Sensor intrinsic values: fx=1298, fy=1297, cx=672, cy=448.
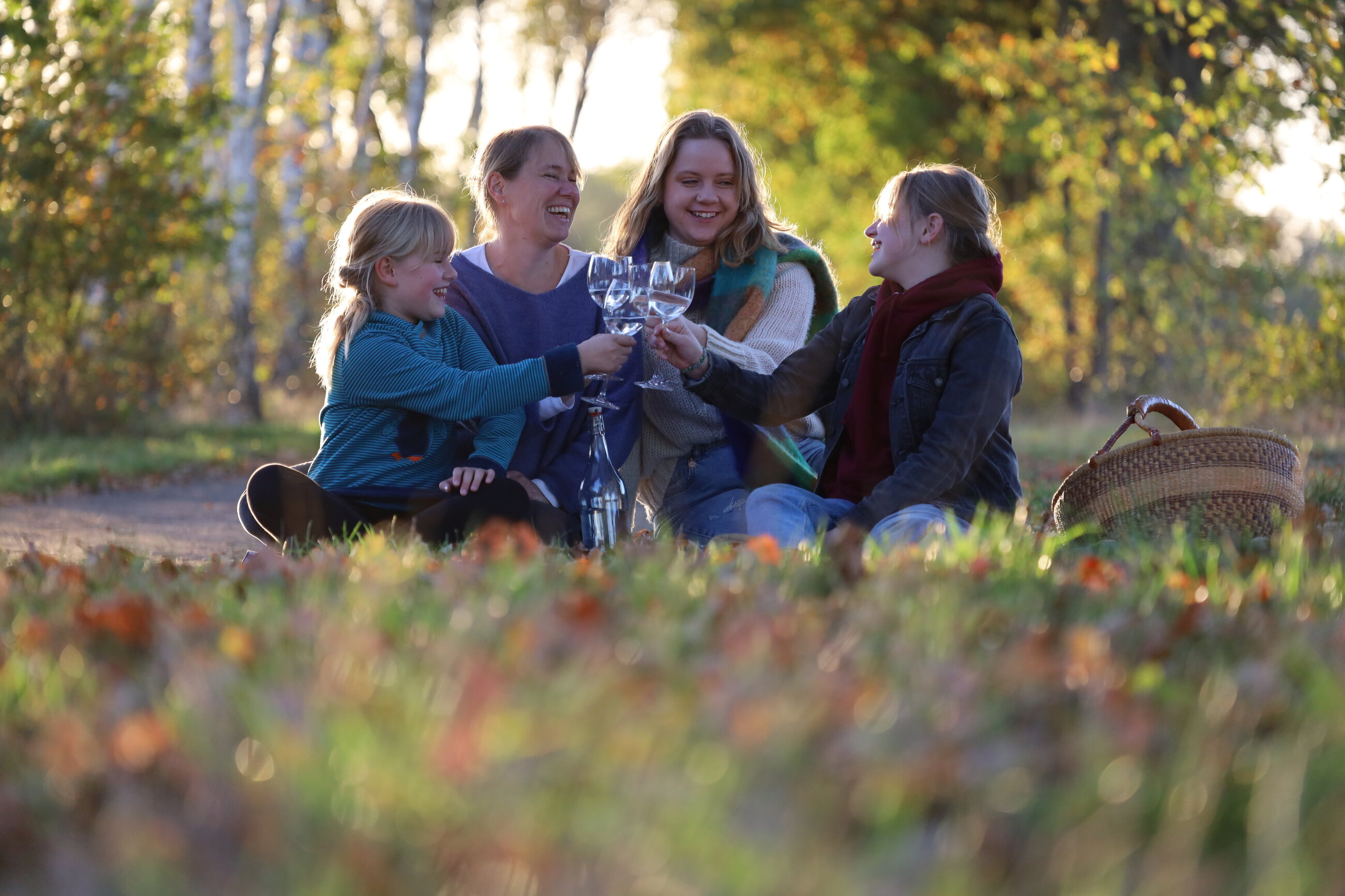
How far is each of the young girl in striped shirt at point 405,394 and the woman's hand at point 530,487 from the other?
0.25 meters

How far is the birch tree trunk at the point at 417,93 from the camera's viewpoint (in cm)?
1659

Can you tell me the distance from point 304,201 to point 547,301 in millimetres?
12723

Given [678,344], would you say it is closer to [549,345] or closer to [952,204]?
[549,345]

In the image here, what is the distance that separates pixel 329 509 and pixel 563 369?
0.90 meters

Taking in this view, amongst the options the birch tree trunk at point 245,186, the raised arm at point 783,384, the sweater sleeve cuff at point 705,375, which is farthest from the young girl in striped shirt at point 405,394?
the birch tree trunk at point 245,186

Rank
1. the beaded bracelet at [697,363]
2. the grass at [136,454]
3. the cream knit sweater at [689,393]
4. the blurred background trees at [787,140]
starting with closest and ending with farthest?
the beaded bracelet at [697,363], the cream knit sweater at [689,393], the grass at [136,454], the blurred background trees at [787,140]

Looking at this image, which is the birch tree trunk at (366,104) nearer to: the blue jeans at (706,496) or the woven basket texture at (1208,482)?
the blue jeans at (706,496)

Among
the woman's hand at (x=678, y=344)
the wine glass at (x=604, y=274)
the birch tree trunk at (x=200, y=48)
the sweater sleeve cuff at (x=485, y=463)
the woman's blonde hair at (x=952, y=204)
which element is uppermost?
the birch tree trunk at (x=200, y=48)

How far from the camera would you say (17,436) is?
9781mm

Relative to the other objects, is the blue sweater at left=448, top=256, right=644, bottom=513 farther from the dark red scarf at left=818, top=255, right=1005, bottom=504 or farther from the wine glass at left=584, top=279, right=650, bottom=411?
the dark red scarf at left=818, top=255, right=1005, bottom=504

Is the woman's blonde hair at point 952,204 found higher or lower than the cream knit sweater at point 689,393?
higher

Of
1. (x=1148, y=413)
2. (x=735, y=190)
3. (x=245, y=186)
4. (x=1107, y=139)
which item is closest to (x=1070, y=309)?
(x=1107, y=139)

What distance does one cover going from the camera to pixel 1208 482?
13.1 ft

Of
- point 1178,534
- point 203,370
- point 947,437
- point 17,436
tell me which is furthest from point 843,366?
point 203,370
